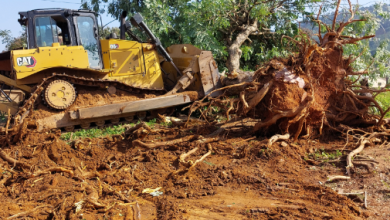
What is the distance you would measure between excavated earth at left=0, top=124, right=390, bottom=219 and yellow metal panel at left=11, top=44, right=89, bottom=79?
6.12ft

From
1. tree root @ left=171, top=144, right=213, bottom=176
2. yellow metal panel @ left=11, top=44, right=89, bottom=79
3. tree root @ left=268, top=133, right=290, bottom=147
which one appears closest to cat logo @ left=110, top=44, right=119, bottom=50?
yellow metal panel @ left=11, top=44, right=89, bottom=79

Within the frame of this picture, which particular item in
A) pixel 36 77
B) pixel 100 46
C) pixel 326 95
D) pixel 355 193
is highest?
pixel 100 46

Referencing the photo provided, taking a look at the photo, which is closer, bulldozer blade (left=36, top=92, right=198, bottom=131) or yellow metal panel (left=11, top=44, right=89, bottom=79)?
yellow metal panel (left=11, top=44, right=89, bottom=79)

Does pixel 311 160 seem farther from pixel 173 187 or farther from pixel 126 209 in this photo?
pixel 126 209

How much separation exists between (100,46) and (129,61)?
0.85m

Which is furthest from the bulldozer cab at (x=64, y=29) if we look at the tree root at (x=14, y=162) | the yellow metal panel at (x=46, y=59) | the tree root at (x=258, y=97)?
the tree root at (x=258, y=97)

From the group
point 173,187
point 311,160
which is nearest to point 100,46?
point 173,187

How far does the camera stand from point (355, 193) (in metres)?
4.04

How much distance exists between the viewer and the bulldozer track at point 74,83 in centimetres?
726

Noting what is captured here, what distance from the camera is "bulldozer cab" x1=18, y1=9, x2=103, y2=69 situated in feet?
26.5

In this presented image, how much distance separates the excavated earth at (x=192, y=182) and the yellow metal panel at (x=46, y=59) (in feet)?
6.12

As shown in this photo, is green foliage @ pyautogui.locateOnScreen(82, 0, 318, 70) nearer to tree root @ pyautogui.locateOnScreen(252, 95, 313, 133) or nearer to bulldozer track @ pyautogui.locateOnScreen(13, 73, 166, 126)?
bulldozer track @ pyautogui.locateOnScreen(13, 73, 166, 126)

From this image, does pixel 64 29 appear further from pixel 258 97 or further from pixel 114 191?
pixel 114 191

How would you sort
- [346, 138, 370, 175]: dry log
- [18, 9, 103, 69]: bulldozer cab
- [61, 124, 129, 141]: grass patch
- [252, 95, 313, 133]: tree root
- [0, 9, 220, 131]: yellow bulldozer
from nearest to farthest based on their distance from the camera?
[346, 138, 370, 175]: dry log < [252, 95, 313, 133]: tree root < [61, 124, 129, 141]: grass patch < [0, 9, 220, 131]: yellow bulldozer < [18, 9, 103, 69]: bulldozer cab
